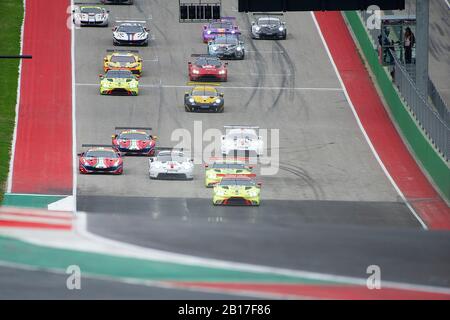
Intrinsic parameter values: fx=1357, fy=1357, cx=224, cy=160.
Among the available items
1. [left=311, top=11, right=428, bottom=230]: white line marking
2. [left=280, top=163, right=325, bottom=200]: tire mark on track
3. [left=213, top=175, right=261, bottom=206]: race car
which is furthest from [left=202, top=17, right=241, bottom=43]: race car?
[left=213, top=175, right=261, bottom=206]: race car

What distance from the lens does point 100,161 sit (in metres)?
55.6

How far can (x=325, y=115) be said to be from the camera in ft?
218

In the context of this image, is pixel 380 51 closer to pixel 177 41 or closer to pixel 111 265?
pixel 177 41

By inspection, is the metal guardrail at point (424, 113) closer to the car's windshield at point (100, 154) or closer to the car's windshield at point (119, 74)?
the car's windshield at point (100, 154)

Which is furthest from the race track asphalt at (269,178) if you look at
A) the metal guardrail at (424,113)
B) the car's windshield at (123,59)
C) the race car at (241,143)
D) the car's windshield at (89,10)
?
the metal guardrail at (424,113)

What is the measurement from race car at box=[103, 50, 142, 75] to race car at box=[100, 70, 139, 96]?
1948 millimetres

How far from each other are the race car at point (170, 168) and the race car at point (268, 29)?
23.9 m

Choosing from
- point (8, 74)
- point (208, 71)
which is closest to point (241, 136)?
point (208, 71)

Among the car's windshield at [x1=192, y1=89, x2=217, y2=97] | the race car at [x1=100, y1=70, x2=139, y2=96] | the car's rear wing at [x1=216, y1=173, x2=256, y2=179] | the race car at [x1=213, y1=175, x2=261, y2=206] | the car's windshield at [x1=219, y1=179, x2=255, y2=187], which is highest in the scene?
the race car at [x1=100, y1=70, x2=139, y2=96]

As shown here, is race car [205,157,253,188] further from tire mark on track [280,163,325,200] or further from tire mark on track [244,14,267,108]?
tire mark on track [244,14,267,108]

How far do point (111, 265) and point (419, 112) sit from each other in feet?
97.4

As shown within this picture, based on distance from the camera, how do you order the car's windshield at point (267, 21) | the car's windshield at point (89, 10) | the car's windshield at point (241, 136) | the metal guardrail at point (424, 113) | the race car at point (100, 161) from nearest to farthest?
the metal guardrail at point (424, 113) → the race car at point (100, 161) → the car's windshield at point (241, 136) → the car's windshield at point (267, 21) → the car's windshield at point (89, 10)

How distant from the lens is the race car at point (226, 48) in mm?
74500

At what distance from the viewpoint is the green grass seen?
5822 cm
